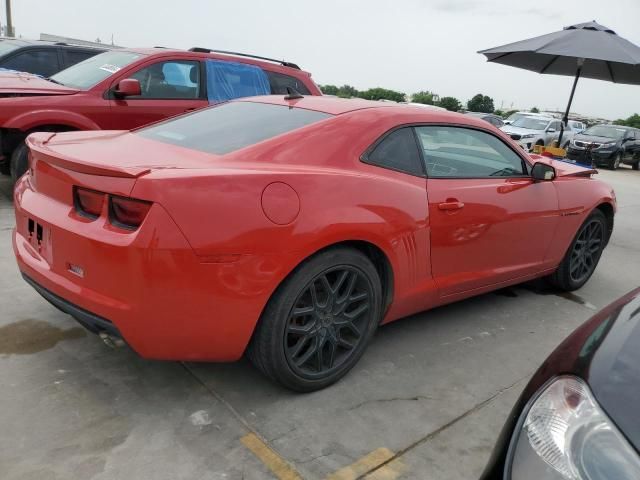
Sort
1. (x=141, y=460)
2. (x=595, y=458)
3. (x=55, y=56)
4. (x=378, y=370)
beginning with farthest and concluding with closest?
(x=55, y=56) < (x=378, y=370) < (x=141, y=460) < (x=595, y=458)

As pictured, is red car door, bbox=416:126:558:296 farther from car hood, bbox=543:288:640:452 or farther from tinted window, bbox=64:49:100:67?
tinted window, bbox=64:49:100:67

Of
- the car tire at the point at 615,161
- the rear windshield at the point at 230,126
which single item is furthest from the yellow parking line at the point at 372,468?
the car tire at the point at 615,161

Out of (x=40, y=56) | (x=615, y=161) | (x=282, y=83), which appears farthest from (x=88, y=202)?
(x=615, y=161)

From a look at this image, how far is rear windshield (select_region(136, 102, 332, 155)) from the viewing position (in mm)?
2740

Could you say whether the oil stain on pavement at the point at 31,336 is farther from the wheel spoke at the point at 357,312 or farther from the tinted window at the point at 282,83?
the tinted window at the point at 282,83

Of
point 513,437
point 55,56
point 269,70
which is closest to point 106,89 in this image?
point 269,70

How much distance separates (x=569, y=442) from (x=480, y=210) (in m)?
2.07

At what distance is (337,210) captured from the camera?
2.50 m

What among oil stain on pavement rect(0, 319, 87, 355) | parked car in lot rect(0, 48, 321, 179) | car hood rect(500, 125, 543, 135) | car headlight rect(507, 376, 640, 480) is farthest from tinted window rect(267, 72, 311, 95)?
car hood rect(500, 125, 543, 135)

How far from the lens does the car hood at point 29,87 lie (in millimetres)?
5156

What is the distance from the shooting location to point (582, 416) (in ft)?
4.28

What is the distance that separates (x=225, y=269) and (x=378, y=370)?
3.90 ft

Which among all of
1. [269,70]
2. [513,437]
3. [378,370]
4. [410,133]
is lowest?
[378,370]

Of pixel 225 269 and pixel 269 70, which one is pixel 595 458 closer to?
pixel 225 269
